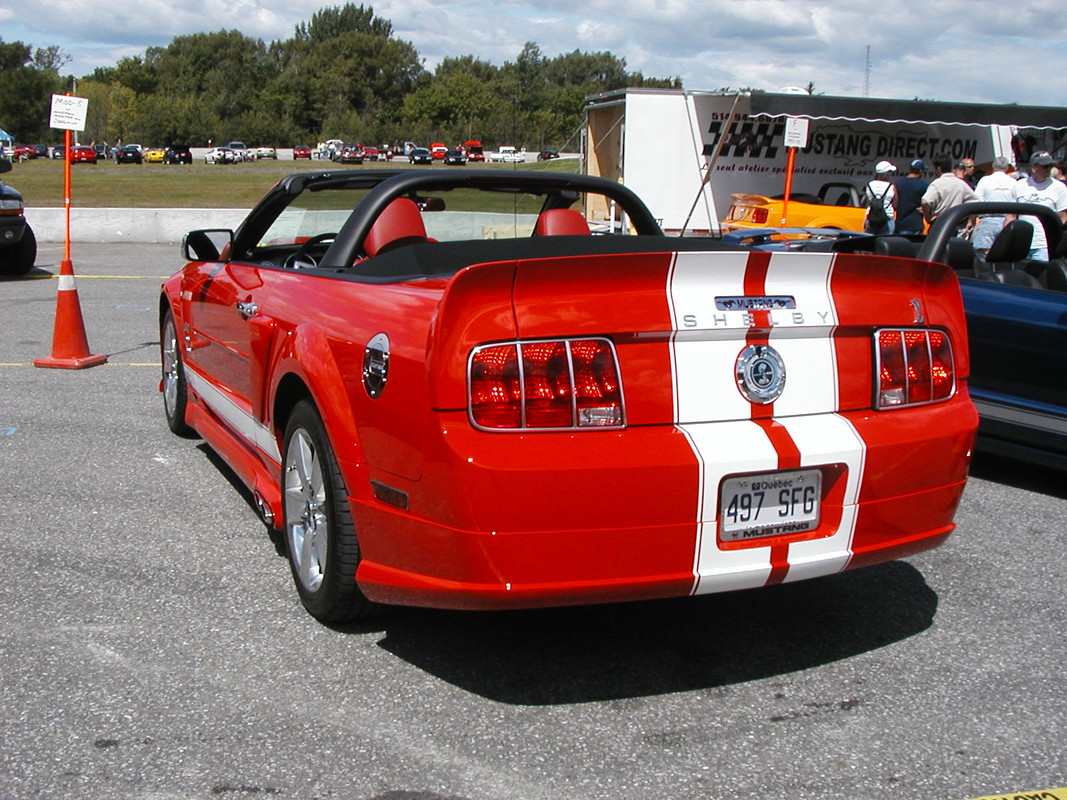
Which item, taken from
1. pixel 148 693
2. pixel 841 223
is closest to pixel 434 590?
pixel 148 693

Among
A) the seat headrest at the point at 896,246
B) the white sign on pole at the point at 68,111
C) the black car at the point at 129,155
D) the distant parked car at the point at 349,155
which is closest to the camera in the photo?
the seat headrest at the point at 896,246

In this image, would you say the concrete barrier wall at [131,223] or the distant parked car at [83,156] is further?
the distant parked car at [83,156]

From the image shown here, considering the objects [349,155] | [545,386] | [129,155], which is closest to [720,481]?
[545,386]

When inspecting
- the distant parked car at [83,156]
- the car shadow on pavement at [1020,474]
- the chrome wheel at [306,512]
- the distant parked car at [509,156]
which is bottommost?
the car shadow on pavement at [1020,474]

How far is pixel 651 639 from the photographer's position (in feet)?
11.6

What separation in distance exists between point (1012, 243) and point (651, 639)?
148 inches

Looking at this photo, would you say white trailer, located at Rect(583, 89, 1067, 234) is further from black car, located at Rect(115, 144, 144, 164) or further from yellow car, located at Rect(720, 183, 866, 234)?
black car, located at Rect(115, 144, 144, 164)

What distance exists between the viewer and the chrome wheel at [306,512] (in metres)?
3.49

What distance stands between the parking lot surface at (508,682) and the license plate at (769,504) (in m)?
0.51

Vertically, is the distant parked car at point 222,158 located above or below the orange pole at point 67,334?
above

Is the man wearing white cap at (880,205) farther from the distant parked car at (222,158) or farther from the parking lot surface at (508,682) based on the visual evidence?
the distant parked car at (222,158)

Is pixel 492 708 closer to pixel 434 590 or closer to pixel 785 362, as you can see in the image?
pixel 434 590

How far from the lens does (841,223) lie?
15945 millimetres

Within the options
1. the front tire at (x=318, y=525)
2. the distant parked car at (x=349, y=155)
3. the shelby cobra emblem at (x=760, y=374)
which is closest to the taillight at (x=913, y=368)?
the shelby cobra emblem at (x=760, y=374)
